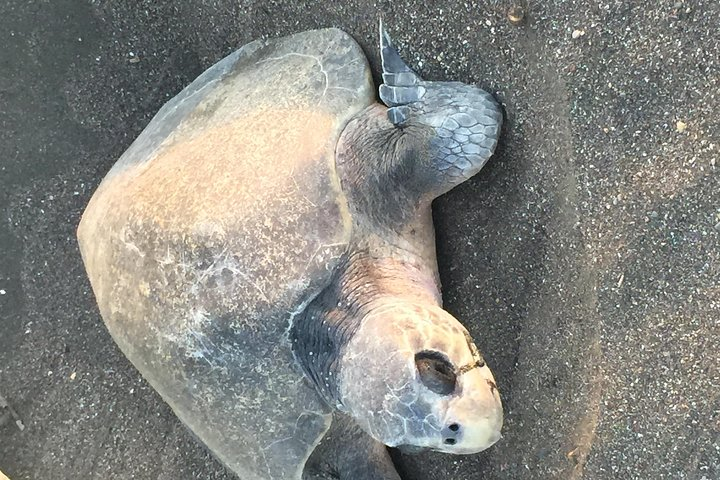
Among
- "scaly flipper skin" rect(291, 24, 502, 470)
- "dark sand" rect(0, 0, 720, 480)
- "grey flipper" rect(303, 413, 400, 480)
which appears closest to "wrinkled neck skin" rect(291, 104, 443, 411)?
"scaly flipper skin" rect(291, 24, 502, 470)

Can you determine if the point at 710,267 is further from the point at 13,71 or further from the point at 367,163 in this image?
the point at 13,71

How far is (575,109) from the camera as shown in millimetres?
1411

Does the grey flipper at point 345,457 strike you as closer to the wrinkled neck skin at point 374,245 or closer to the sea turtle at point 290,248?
the sea turtle at point 290,248

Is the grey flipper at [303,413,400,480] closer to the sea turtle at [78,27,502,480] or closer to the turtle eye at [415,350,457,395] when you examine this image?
the sea turtle at [78,27,502,480]

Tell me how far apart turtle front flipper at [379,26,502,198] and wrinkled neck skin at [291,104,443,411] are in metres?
0.03

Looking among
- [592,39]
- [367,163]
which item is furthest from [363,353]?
[592,39]

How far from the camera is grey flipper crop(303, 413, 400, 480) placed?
1835 millimetres

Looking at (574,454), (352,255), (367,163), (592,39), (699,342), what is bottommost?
(574,454)

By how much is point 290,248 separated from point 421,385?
0.44 m

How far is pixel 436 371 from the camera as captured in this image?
1.29 meters

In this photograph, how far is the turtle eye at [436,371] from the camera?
4.13ft

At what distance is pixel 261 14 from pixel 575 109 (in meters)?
0.99

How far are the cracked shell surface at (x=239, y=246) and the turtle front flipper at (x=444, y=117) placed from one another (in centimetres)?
14

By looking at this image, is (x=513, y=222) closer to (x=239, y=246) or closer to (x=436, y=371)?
(x=436, y=371)
